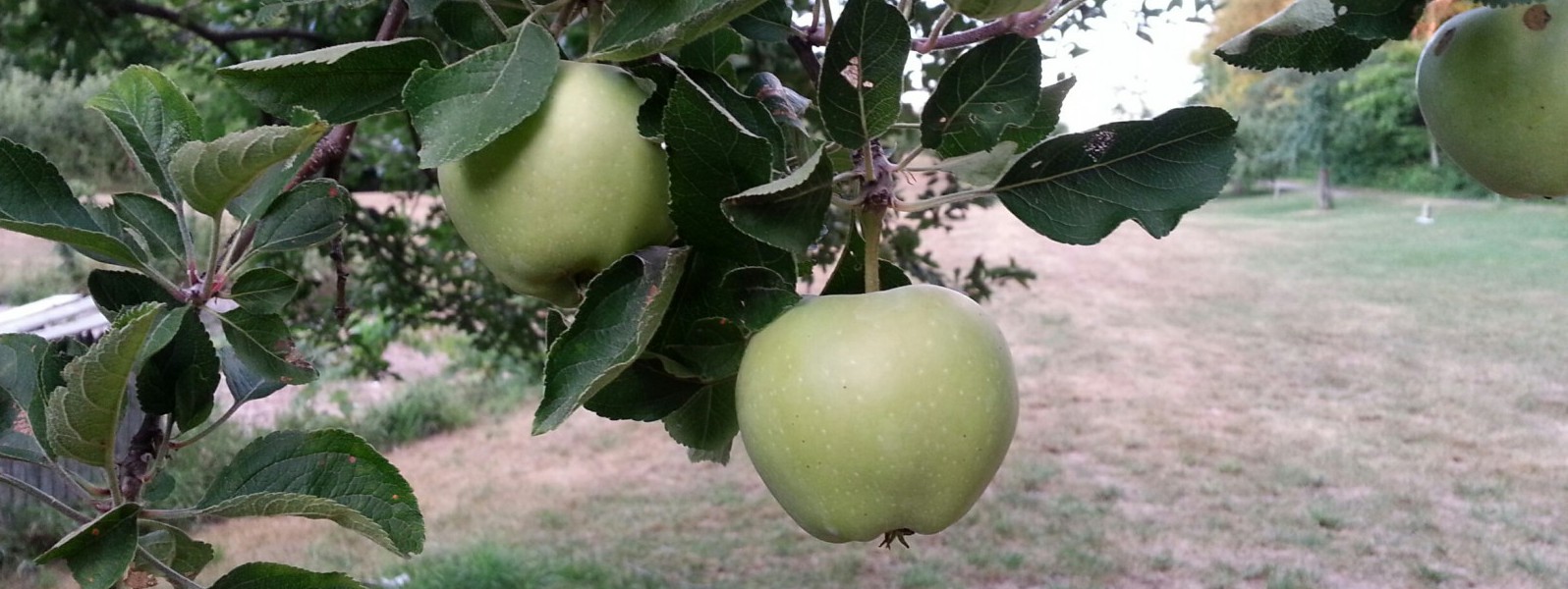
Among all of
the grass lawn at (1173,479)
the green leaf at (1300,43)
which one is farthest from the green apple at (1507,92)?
the grass lawn at (1173,479)

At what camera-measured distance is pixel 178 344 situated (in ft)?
2.60

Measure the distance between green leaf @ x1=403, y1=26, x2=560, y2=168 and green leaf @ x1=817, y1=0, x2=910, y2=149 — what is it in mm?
135

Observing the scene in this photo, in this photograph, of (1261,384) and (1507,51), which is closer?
(1507,51)

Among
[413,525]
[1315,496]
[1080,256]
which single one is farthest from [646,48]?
[1080,256]

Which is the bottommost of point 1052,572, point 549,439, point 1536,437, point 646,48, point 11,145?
point 549,439

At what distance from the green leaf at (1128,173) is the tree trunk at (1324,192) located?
15324 mm

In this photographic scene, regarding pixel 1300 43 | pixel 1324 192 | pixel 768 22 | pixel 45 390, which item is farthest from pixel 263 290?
pixel 1324 192

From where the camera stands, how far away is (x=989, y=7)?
1.76 ft

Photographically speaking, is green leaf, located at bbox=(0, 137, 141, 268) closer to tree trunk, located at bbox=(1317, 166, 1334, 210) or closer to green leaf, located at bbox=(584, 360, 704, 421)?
green leaf, located at bbox=(584, 360, 704, 421)

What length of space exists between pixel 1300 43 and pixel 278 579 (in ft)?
2.58

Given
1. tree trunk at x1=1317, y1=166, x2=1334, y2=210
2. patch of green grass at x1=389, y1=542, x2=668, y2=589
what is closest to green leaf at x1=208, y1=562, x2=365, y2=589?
patch of green grass at x1=389, y1=542, x2=668, y2=589

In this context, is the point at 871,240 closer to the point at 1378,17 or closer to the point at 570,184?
the point at 570,184

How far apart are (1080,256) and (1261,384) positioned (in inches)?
189

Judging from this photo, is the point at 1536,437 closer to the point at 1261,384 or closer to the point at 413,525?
the point at 1261,384
